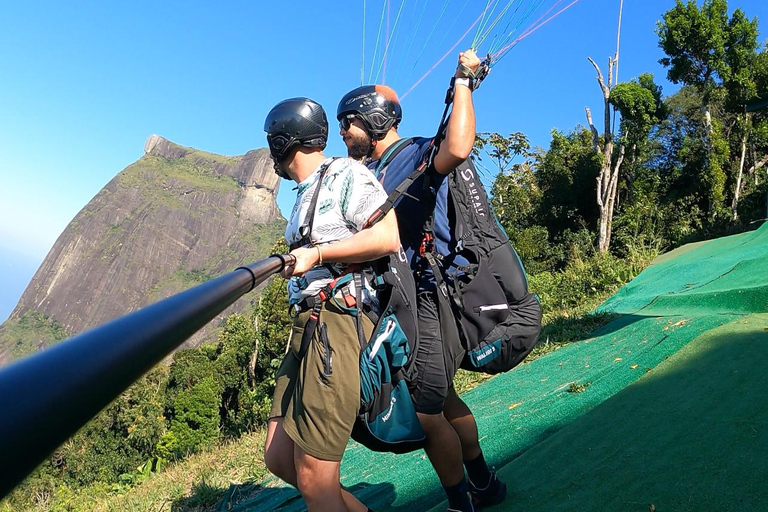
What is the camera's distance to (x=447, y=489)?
8.44ft

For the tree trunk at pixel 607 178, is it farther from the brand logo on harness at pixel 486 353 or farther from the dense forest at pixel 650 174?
the brand logo on harness at pixel 486 353

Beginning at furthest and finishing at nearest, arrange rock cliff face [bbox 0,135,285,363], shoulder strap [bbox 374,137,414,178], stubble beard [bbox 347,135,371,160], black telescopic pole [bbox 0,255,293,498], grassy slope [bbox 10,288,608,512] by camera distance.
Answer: rock cliff face [bbox 0,135,285,363] → grassy slope [bbox 10,288,608,512] → stubble beard [bbox 347,135,371,160] → shoulder strap [bbox 374,137,414,178] → black telescopic pole [bbox 0,255,293,498]

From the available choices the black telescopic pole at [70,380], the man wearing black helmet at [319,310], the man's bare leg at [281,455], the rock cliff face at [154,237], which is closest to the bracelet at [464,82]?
the man wearing black helmet at [319,310]

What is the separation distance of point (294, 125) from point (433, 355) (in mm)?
1024

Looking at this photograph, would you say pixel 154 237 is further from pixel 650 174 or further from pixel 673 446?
pixel 673 446

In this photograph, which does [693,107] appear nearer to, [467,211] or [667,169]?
[667,169]

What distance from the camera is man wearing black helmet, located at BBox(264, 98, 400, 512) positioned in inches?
78.8

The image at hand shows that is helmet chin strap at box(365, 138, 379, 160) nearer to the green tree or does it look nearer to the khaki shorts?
the khaki shorts

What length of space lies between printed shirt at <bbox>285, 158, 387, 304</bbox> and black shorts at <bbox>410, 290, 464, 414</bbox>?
41 cm

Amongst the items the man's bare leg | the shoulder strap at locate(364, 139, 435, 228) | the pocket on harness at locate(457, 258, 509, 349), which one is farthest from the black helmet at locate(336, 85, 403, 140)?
the man's bare leg

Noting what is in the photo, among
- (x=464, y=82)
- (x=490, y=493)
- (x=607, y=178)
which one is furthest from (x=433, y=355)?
(x=607, y=178)

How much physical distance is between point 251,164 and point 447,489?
193942 mm

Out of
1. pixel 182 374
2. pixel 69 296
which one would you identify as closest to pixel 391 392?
pixel 182 374

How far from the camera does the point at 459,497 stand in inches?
102
